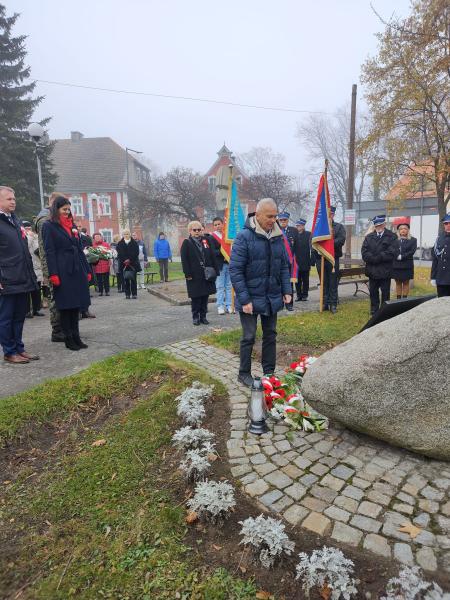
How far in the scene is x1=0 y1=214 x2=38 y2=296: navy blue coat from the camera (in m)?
4.98

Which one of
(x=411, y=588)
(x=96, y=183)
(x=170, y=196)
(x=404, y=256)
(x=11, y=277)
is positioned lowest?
(x=411, y=588)

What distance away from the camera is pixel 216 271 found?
25.4ft

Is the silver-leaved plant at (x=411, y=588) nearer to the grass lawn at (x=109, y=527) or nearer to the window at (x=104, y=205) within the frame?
the grass lawn at (x=109, y=527)

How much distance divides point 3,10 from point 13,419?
101 feet

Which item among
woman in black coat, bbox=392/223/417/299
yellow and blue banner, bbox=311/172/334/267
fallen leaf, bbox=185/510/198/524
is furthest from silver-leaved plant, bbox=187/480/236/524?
woman in black coat, bbox=392/223/417/299

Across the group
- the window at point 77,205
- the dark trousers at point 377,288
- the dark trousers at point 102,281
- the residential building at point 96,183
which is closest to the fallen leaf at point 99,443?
the dark trousers at point 377,288

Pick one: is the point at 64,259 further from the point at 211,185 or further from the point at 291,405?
the point at 211,185

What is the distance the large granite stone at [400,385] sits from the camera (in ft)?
9.56

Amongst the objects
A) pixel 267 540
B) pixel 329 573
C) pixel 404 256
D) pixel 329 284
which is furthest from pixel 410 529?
pixel 404 256

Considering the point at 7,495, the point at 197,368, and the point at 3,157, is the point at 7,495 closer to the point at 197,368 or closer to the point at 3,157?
the point at 197,368

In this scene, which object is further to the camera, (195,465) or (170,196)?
(170,196)

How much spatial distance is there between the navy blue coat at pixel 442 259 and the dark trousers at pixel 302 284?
3154mm

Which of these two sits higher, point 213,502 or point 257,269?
point 257,269

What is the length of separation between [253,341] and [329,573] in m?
2.64
